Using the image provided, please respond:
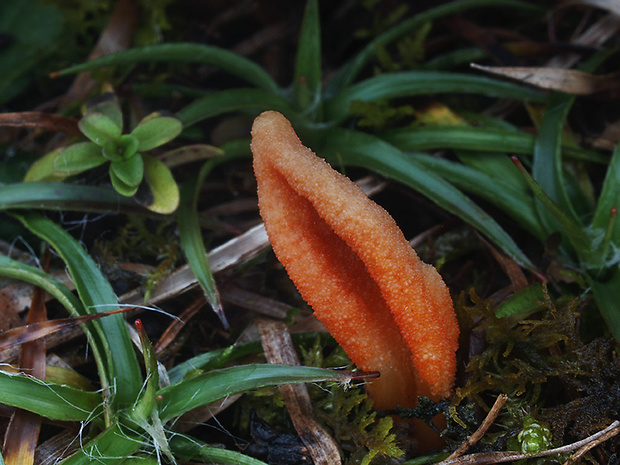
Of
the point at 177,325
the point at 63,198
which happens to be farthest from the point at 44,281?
the point at 177,325

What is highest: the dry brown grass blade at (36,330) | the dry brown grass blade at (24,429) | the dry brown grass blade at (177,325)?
the dry brown grass blade at (36,330)

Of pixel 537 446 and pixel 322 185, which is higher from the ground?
pixel 322 185

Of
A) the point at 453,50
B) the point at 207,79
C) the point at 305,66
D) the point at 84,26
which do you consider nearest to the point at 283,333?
the point at 305,66

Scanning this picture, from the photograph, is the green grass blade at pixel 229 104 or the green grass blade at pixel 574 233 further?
the green grass blade at pixel 229 104

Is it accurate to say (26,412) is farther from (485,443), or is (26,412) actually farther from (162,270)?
(485,443)

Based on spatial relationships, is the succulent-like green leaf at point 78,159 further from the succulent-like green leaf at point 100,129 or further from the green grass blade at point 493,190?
the green grass blade at point 493,190

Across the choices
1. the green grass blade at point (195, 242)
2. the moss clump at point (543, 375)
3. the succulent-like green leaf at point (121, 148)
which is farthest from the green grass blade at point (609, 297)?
the succulent-like green leaf at point (121, 148)

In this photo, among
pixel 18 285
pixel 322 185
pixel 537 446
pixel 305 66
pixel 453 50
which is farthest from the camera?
pixel 453 50
